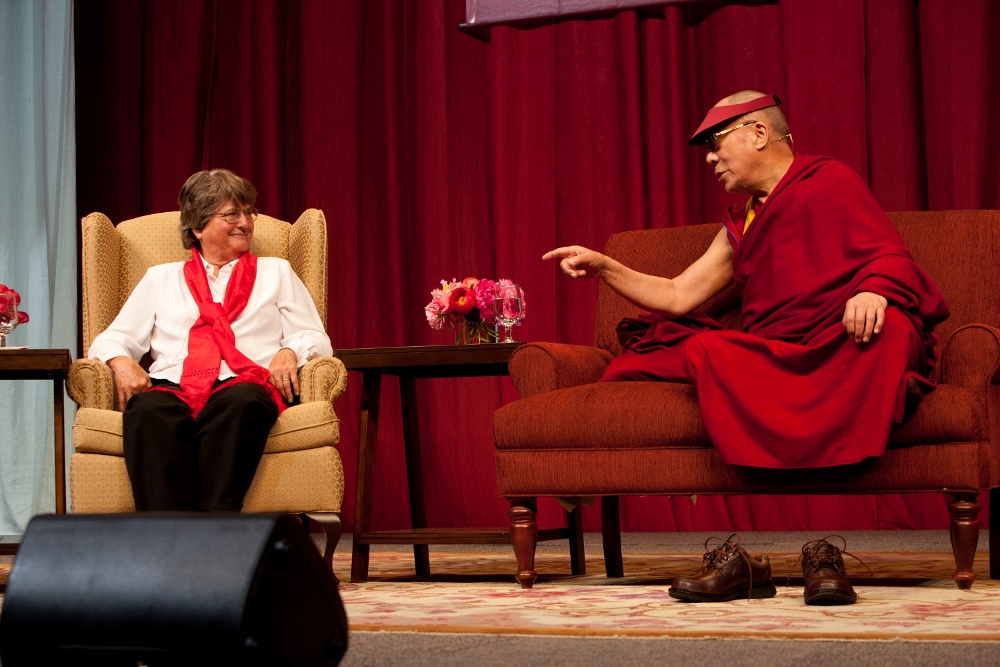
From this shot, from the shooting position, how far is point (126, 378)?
2.72m

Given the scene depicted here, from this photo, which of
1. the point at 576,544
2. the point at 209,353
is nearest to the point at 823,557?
the point at 576,544

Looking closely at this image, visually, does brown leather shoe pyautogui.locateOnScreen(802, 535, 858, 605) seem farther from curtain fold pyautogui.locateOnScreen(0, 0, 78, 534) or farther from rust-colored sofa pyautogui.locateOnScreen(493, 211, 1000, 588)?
curtain fold pyautogui.locateOnScreen(0, 0, 78, 534)

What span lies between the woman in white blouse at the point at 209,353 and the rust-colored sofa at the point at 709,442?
0.59 meters

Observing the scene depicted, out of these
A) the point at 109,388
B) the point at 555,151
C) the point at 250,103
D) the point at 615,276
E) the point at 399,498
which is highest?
the point at 250,103

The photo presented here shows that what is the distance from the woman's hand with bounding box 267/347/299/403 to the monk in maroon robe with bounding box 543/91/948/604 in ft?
2.30

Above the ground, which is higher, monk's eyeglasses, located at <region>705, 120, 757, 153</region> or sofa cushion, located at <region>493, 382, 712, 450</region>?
monk's eyeglasses, located at <region>705, 120, 757, 153</region>

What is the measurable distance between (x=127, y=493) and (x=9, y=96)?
253 centimetres

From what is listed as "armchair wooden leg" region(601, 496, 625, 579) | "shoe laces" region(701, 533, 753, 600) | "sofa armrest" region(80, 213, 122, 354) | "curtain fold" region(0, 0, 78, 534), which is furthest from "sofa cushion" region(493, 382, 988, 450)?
"curtain fold" region(0, 0, 78, 534)

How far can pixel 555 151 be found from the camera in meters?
4.21

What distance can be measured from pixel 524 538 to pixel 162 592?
1.41 meters

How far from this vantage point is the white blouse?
9.52ft

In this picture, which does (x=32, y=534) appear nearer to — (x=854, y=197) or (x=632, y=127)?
(x=854, y=197)

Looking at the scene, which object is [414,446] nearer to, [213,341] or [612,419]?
[213,341]

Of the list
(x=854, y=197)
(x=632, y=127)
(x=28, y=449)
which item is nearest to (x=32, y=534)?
(x=854, y=197)
